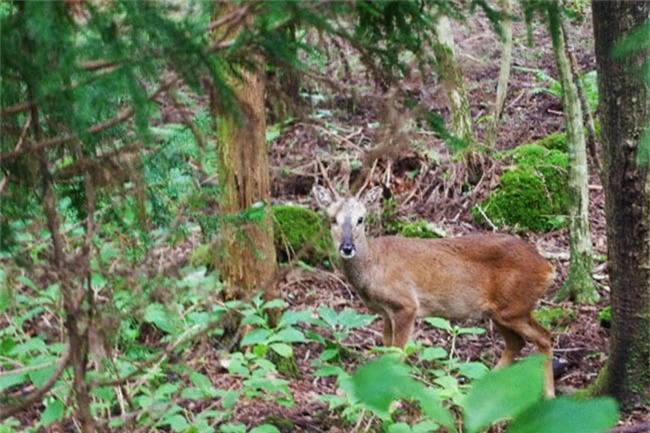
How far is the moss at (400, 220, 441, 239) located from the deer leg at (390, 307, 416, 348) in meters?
1.91

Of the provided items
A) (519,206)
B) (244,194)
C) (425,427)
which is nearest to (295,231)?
(244,194)

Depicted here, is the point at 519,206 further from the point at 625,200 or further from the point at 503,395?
the point at 503,395

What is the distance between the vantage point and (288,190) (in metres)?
11.0

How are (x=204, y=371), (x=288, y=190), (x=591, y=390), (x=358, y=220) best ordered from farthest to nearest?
1. (x=288, y=190)
2. (x=358, y=220)
3. (x=204, y=371)
4. (x=591, y=390)

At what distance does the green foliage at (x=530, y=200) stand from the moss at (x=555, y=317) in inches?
69.7

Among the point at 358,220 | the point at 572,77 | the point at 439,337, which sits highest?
the point at 572,77

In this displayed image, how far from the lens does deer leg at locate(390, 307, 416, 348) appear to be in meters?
7.77

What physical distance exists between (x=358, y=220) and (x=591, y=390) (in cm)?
229

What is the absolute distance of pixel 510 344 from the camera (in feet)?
25.7

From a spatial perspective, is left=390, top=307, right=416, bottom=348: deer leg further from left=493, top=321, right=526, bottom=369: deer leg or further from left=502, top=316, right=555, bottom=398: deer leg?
left=502, top=316, right=555, bottom=398: deer leg

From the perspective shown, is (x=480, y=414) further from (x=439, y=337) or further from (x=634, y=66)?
(x=439, y=337)

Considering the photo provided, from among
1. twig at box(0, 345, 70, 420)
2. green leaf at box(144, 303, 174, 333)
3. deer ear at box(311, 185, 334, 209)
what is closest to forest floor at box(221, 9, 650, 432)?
deer ear at box(311, 185, 334, 209)

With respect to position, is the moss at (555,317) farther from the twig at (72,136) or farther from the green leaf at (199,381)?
A: the twig at (72,136)

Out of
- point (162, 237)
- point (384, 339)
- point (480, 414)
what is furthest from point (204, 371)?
point (480, 414)
